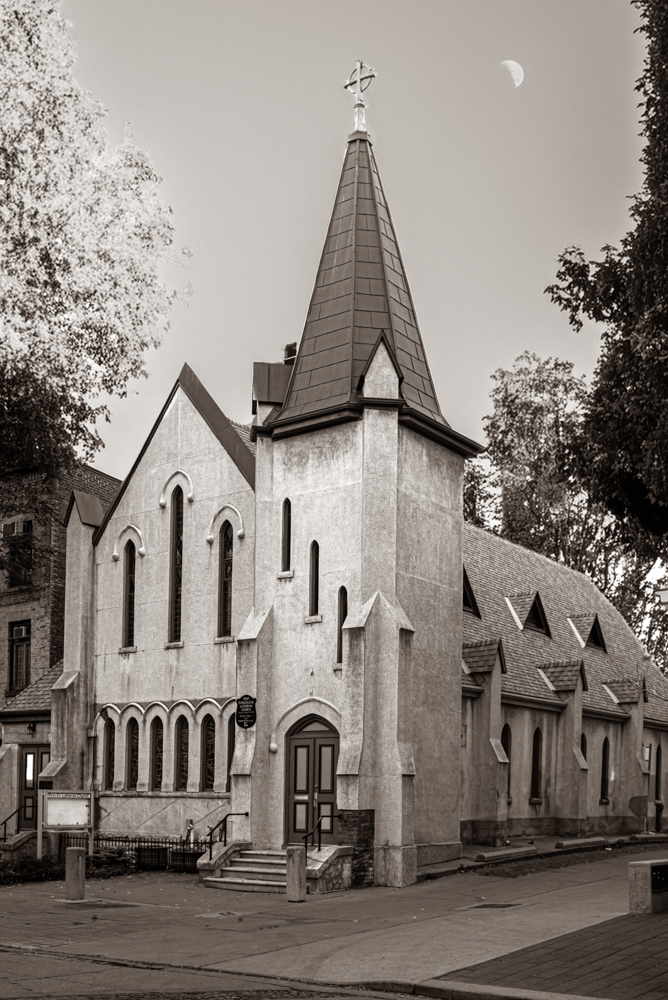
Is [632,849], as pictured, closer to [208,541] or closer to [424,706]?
[424,706]

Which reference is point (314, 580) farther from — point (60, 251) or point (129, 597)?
point (60, 251)

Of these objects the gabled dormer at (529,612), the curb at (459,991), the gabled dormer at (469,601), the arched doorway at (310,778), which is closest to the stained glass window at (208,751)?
the arched doorway at (310,778)

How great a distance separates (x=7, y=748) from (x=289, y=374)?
13.4 metres

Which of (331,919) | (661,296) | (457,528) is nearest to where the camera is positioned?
(331,919)

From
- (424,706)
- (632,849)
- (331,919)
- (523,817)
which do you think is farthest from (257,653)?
(632,849)

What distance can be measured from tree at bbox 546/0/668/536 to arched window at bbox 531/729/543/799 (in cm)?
1160

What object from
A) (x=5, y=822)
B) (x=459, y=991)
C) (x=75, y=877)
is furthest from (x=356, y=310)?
(x=459, y=991)

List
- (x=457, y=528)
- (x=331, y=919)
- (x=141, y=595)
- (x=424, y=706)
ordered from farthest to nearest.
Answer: (x=141, y=595) → (x=457, y=528) → (x=424, y=706) → (x=331, y=919)

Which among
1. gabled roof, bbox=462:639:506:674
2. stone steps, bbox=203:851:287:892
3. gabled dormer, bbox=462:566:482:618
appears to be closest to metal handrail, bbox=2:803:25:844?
stone steps, bbox=203:851:287:892

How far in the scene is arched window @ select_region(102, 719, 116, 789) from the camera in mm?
29062

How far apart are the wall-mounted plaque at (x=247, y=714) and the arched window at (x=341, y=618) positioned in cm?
214

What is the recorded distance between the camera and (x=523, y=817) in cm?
3136

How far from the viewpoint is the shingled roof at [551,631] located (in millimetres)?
33062

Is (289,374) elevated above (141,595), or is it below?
above
